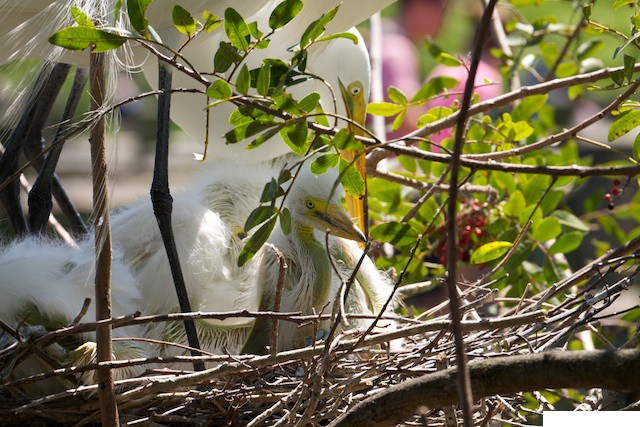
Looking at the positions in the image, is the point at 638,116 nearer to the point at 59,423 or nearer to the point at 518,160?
the point at 518,160

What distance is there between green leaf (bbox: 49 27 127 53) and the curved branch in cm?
41

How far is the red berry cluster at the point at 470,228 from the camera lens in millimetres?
1586

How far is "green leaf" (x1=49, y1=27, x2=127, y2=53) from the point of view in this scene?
794mm

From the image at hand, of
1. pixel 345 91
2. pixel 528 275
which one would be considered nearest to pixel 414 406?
pixel 528 275

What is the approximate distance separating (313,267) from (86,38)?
2.19 ft

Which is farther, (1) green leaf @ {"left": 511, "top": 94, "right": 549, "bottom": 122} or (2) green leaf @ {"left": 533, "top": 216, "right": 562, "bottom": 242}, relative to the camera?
(1) green leaf @ {"left": 511, "top": 94, "right": 549, "bottom": 122}

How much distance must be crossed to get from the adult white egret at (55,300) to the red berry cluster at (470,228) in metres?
0.62

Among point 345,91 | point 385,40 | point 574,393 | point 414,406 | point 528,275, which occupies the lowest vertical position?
point 414,406

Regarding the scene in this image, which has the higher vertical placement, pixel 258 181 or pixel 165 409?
pixel 258 181

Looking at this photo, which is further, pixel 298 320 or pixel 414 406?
pixel 298 320

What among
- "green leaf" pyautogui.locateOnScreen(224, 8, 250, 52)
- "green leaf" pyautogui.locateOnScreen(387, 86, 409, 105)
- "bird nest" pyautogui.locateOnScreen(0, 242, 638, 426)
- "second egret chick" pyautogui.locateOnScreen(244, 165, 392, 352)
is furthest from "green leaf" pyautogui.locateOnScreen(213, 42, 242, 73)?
"green leaf" pyautogui.locateOnScreen(387, 86, 409, 105)

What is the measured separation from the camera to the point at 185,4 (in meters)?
1.39

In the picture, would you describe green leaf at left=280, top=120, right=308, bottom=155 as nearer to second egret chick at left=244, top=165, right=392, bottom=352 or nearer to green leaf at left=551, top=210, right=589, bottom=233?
second egret chick at left=244, top=165, right=392, bottom=352

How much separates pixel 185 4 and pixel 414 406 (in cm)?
90
